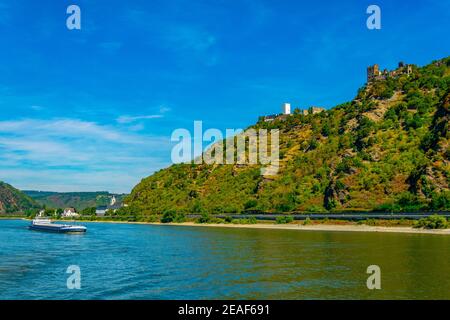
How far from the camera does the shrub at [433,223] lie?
86.7 meters

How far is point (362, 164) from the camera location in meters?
131

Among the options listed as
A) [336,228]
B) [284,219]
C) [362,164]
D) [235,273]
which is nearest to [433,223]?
[336,228]

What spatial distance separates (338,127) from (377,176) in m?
58.0

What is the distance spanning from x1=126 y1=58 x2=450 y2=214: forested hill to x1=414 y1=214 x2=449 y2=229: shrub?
871 centimetres

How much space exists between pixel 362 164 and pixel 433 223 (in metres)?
44.5

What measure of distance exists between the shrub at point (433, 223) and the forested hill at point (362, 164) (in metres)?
8.71

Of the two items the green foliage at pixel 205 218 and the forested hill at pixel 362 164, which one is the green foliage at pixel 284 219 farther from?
the green foliage at pixel 205 218

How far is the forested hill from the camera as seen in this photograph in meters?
112

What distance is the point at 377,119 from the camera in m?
160

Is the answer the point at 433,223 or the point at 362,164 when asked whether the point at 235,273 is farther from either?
the point at 362,164

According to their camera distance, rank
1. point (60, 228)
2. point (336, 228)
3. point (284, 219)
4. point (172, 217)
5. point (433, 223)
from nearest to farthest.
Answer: point (433, 223) < point (336, 228) < point (60, 228) < point (284, 219) < point (172, 217)

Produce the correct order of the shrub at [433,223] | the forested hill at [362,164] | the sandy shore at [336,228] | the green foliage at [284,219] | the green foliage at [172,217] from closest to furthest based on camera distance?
the shrub at [433,223]
the sandy shore at [336,228]
the forested hill at [362,164]
the green foliage at [284,219]
the green foliage at [172,217]

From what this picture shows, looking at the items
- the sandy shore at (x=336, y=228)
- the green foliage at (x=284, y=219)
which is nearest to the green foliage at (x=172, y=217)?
the sandy shore at (x=336, y=228)
